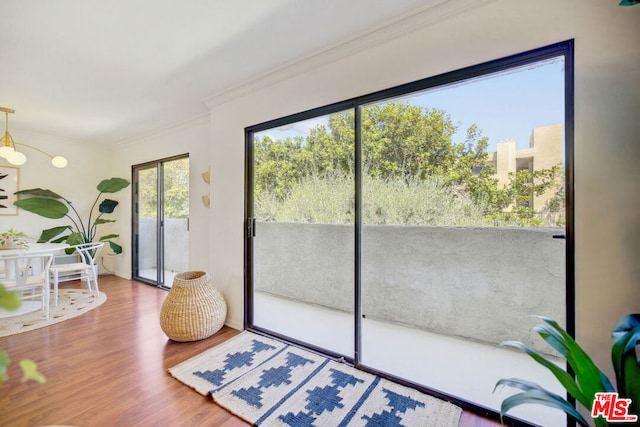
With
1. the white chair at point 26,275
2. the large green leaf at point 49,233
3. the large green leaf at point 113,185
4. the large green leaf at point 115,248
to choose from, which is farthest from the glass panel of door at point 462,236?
the large green leaf at point 49,233

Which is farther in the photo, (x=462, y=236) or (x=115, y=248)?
(x=115, y=248)

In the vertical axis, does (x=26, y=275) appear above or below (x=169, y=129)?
below

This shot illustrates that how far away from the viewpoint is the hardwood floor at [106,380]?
64.2 inches

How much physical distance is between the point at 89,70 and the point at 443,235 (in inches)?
141

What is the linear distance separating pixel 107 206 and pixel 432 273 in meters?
5.38

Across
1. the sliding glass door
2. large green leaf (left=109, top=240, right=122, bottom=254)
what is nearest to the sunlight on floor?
the sliding glass door

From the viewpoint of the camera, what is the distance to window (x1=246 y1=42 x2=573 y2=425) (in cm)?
190

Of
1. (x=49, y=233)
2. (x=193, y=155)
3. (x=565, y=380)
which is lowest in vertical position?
(x=565, y=380)

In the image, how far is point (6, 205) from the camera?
4.19 m

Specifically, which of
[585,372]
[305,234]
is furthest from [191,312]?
[585,372]

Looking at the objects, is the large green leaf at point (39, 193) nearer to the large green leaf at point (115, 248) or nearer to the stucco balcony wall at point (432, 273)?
the large green leaf at point (115, 248)

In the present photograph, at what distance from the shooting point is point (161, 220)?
429 cm

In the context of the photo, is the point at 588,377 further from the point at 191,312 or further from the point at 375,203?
the point at 191,312

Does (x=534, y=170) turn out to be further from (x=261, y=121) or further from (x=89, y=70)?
(x=89, y=70)
